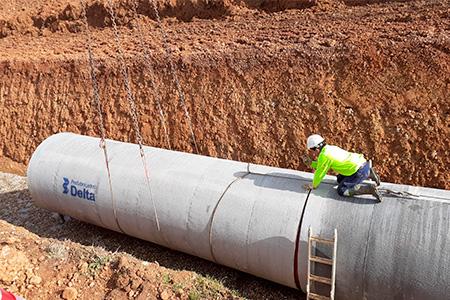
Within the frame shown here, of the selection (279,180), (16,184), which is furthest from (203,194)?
(16,184)

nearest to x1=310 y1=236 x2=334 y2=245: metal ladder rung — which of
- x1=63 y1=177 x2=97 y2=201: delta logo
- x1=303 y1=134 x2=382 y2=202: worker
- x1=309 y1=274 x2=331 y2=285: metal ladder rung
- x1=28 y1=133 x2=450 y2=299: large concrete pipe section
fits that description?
x1=28 y1=133 x2=450 y2=299: large concrete pipe section

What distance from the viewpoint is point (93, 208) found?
9547 mm

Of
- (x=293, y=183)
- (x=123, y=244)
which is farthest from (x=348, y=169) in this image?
(x=123, y=244)

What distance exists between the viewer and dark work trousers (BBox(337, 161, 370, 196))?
686 centimetres

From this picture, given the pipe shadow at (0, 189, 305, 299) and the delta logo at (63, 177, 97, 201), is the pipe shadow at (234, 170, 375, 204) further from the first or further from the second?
the delta logo at (63, 177, 97, 201)

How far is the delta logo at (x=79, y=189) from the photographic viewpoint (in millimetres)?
9453

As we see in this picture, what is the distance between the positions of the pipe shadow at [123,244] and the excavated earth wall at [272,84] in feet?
11.1

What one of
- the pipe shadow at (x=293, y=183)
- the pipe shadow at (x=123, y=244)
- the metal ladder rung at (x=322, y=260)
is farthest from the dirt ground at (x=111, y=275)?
the pipe shadow at (x=293, y=183)

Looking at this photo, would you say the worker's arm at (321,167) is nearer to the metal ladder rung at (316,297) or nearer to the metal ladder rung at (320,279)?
the metal ladder rung at (320,279)

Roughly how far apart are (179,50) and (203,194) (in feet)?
23.9

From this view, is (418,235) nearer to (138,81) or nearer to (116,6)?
(138,81)

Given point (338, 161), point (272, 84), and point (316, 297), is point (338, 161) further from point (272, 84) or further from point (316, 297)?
point (272, 84)

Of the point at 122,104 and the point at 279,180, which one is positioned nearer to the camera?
the point at 279,180

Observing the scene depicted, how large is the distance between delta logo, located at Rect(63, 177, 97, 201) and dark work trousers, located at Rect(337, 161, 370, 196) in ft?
18.1
